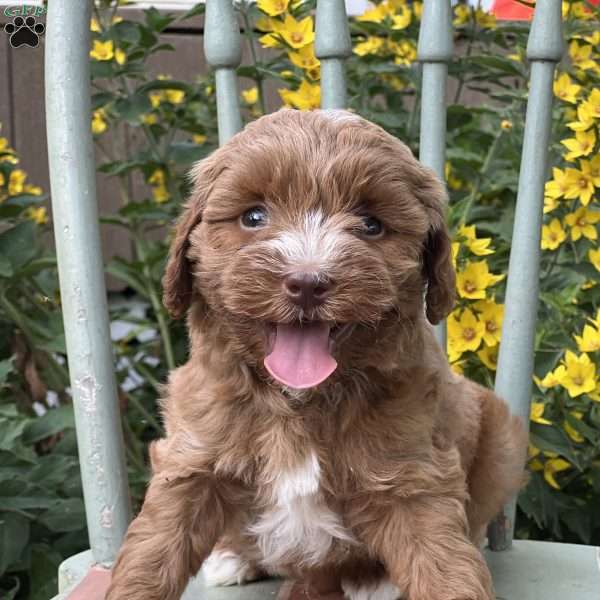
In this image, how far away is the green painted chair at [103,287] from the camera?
6.24ft

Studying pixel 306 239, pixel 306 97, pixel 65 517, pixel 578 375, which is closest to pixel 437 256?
pixel 306 239

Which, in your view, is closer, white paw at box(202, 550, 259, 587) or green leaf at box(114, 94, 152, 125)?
white paw at box(202, 550, 259, 587)

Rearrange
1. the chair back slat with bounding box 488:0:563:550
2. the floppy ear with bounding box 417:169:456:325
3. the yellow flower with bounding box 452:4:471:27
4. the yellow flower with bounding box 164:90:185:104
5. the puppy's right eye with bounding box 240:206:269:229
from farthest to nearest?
the yellow flower with bounding box 164:90:185:104 → the yellow flower with bounding box 452:4:471:27 → the chair back slat with bounding box 488:0:563:550 → the floppy ear with bounding box 417:169:456:325 → the puppy's right eye with bounding box 240:206:269:229

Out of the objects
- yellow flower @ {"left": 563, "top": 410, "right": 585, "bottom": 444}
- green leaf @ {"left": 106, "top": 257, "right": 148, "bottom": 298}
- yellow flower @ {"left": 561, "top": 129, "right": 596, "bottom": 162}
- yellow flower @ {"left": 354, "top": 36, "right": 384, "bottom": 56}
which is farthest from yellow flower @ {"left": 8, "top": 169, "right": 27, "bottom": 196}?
yellow flower @ {"left": 563, "top": 410, "right": 585, "bottom": 444}

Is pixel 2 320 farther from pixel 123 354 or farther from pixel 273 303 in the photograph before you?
pixel 273 303

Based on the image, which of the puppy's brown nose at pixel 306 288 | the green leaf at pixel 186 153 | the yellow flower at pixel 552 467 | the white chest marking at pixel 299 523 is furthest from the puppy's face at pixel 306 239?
the green leaf at pixel 186 153

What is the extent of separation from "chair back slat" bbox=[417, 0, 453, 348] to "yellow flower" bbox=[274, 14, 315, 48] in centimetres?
45

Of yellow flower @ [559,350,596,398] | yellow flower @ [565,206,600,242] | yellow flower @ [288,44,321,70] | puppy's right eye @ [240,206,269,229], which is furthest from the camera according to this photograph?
yellow flower @ [288,44,321,70]

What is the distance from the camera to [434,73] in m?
2.15

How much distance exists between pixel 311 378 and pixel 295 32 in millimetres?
1296

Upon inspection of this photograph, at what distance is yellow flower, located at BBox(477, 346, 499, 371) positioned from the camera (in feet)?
7.84

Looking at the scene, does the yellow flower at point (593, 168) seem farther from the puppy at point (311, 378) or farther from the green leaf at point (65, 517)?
the green leaf at point (65, 517)

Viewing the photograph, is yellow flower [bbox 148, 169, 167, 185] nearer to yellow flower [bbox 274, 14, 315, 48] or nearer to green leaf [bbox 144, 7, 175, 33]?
green leaf [bbox 144, 7, 175, 33]

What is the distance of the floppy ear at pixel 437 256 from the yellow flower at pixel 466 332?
1.97 feet
